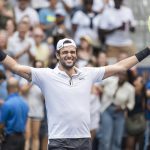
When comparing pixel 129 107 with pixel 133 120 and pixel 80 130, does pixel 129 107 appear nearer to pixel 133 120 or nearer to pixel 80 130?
pixel 133 120

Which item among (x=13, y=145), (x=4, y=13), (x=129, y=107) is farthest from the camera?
(x=4, y=13)

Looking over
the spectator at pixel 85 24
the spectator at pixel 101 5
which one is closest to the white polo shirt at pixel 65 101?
the spectator at pixel 85 24

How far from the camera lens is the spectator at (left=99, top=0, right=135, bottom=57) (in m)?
16.2

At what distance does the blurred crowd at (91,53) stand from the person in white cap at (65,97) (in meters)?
3.92

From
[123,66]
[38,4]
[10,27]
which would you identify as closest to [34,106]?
[10,27]

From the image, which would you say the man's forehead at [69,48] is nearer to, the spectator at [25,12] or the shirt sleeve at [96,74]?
the shirt sleeve at [96,74]

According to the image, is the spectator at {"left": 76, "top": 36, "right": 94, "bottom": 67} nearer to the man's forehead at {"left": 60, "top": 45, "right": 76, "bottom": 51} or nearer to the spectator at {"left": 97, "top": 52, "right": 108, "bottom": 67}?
the spectator at {"left": 97, "top": 52, "right": 108, "bottom": 67}

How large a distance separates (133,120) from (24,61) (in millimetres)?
2736

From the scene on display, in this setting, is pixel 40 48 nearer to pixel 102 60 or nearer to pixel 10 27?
pixel 10 27

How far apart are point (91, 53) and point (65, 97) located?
732cm

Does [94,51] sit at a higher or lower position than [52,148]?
higher

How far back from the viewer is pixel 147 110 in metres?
15.2

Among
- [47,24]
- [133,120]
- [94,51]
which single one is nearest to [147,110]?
[133,120]

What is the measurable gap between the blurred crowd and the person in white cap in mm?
3923
